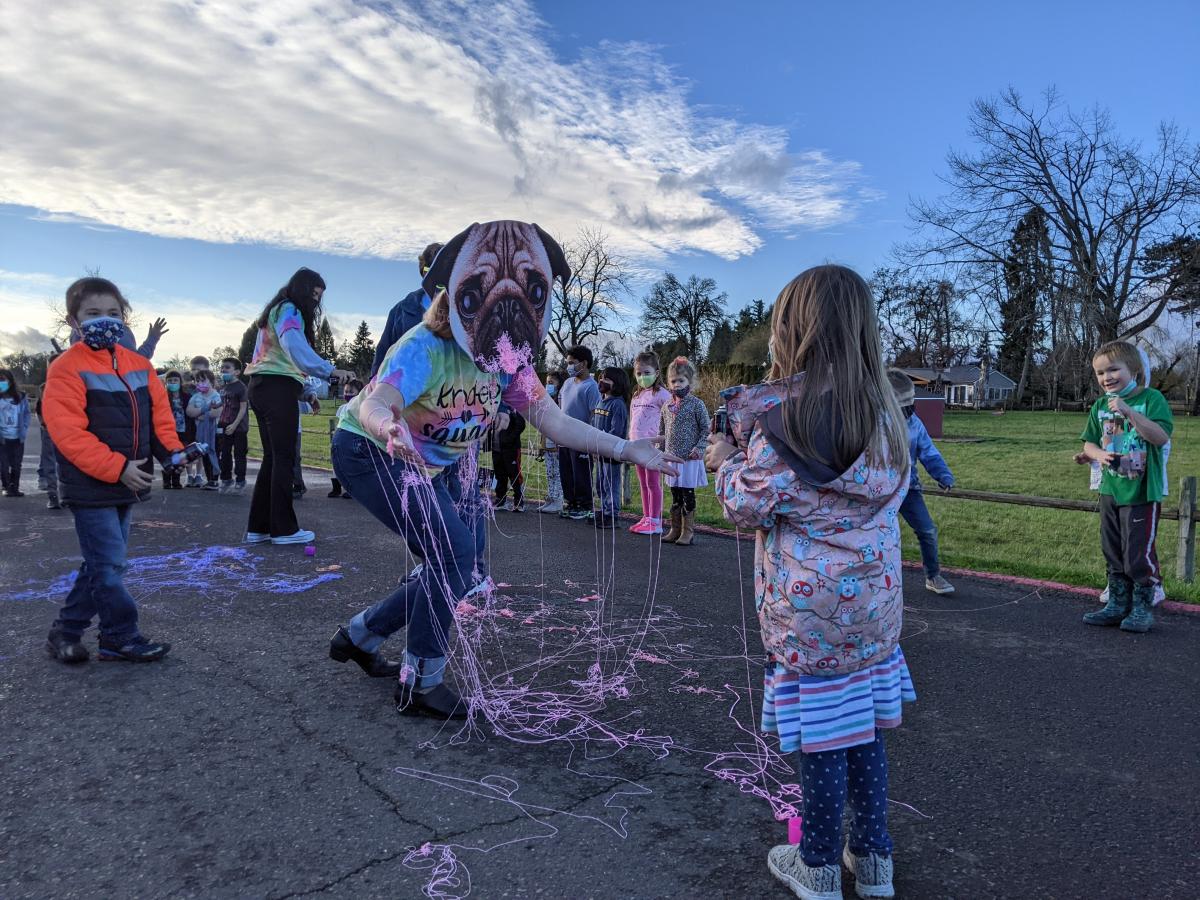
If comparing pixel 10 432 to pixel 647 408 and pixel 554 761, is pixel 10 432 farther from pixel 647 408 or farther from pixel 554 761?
pixel 554 761

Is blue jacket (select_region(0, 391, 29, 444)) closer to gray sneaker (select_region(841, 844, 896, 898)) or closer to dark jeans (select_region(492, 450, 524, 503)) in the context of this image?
dark jeans (select_region(492, 450, 524, 503))

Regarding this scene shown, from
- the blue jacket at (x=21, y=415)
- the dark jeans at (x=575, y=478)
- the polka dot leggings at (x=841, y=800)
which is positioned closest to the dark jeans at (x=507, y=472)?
the dark jeans at (x=575, y=478)

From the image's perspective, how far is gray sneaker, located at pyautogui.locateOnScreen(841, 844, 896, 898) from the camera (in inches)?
93.7

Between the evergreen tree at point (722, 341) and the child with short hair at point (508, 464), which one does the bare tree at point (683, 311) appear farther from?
the child with short hair at point (508, 464)

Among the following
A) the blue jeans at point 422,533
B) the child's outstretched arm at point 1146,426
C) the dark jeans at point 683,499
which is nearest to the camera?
the blue jeans at point 422,533

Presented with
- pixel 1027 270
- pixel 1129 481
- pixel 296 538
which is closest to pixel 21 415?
pixel 296 538

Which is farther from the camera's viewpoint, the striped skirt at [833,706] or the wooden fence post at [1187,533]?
the wooden fence post at [1187,533]

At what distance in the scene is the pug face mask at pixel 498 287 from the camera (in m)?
3.38

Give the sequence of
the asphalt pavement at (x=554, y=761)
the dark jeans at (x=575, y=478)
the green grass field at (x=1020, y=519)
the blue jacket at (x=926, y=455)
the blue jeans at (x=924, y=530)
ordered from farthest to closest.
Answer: the dark jeans at (x=575, y=478) → the green grass field at (x=1020, y=519) → the blue jeans at (x=924, y=530) → the blue jacket at (x=926, y=455) → the asphalt pavement at (x=554, y=761)

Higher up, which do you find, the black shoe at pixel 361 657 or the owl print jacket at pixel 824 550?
the owl print jacket at pixel 824 550

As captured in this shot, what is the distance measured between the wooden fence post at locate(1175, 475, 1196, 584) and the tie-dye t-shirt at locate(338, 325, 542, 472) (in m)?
6.04

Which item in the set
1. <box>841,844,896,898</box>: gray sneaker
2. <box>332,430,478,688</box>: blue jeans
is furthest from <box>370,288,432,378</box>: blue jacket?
<box>841,844,896,898</box>: gray sneaker

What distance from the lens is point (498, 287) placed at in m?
3.49

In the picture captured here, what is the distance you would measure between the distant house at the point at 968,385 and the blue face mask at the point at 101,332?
77.1m
